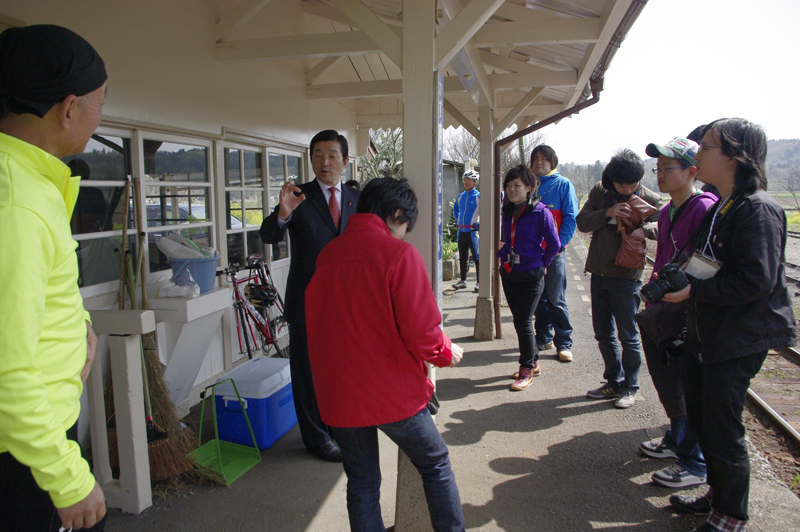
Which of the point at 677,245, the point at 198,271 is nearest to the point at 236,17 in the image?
the point at 198,271

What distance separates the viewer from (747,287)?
207 centimetres

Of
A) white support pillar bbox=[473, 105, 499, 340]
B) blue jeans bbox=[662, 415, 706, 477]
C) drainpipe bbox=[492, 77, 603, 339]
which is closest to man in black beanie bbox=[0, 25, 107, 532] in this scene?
blue jeans bbox=[662, 415, 706, 477]

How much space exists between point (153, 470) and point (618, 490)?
265 centimetres

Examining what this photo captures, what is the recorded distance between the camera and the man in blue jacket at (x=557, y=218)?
16.6 feet

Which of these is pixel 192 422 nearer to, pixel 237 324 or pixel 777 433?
pixel 237 324

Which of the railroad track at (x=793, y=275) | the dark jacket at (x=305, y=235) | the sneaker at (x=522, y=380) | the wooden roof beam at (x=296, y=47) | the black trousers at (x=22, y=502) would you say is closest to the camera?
the black trousers at (x=22, y=502)

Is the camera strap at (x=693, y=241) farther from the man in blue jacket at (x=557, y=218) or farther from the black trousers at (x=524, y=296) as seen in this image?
the man in blue jacket at (x=557, y=218)

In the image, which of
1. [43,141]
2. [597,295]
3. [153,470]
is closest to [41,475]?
[43,141]

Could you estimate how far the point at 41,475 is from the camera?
102 centimetres

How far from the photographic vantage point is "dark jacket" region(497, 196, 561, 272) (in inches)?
166

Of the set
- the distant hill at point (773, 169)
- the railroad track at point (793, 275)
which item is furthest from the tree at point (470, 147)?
the railroad track at point (793, 275)

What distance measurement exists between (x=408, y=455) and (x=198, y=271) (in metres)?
2.38

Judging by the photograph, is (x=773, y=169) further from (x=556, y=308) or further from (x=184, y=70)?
(x=184, y=70)

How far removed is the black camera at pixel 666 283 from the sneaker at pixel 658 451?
1389mm
